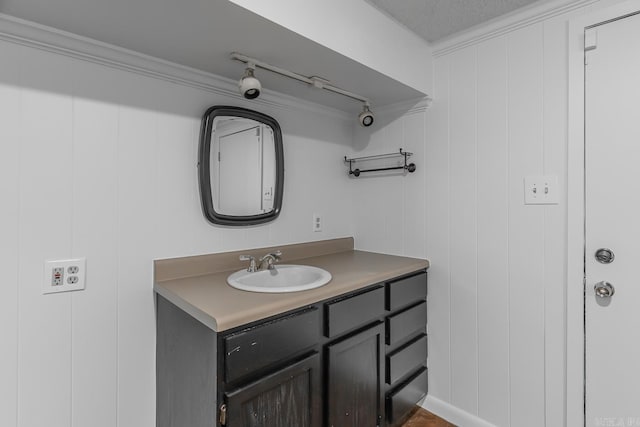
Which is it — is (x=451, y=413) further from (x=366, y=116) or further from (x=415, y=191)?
(x=366, y=116)

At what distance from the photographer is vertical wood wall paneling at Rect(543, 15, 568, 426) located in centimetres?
146

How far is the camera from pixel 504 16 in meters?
1.60

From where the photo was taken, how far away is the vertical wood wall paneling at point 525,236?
1528 millimetres

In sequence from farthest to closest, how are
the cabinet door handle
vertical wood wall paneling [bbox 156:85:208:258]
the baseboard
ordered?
1. the baseboard
2. vertical wood wall paneling [bbox 156:85:208:258]
3. the cabinet door handle

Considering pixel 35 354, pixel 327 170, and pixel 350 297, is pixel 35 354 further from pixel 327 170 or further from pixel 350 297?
pixel 327 170

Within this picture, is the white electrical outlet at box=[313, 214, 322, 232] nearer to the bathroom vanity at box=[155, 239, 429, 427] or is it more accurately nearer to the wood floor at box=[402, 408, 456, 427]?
the bathroom vanity at box=[155, 239, 429, 427]

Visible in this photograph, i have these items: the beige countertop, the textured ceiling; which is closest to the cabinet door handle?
the beige countertop

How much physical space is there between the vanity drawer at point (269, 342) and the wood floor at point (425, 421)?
3.39ft

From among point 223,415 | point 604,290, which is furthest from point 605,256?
point 223,415

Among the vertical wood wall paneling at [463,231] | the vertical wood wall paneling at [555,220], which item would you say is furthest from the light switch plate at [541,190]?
the vertical wood wall paneling at [463,231]

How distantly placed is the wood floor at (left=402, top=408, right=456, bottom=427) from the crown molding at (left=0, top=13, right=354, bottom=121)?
1.97 metres

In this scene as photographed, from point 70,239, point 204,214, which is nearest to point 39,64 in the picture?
point 70,239

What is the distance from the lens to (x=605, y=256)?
1338 millimetres

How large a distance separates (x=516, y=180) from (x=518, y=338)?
78 centimetres
